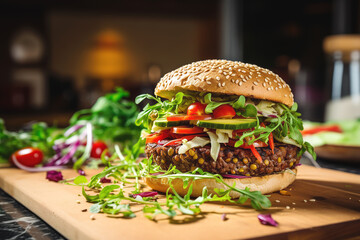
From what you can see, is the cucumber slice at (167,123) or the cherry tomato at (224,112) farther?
the cucumber slice at (167,123)

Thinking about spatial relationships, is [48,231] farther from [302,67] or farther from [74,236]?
[302,67]

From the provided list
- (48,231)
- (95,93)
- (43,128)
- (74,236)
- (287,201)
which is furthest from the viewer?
(95,93)

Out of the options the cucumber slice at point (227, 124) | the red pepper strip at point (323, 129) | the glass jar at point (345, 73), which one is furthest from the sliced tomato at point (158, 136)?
the glass jar at point (345, 73)

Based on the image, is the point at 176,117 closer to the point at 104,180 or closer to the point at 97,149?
the point at 104,180

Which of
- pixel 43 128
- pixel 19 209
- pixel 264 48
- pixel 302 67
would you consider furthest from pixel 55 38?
pixel 19 209

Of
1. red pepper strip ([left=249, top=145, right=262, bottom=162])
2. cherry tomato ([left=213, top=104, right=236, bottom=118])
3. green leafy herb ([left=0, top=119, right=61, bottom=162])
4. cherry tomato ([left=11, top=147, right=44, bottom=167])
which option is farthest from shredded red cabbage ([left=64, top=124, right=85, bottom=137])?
red pepper strip ([left=249, top=145, right=262, bottom=162])

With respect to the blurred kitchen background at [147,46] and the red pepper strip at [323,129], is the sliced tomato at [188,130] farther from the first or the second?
the blurred kitchen background at [147,46]

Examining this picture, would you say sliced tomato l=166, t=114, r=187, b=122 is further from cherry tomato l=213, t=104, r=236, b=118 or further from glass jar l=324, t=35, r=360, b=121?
glass jar l=324, t=35, r=360, b=121
